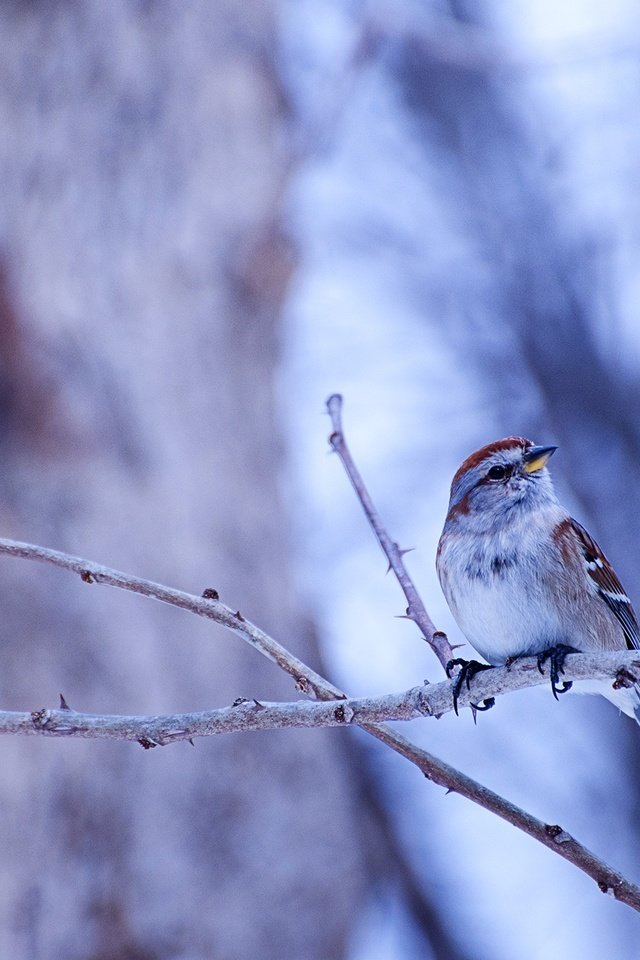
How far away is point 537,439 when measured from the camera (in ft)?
21.9

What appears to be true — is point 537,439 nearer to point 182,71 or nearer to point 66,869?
point 182,71

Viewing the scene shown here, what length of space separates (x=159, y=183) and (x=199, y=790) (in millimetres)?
A: 2773

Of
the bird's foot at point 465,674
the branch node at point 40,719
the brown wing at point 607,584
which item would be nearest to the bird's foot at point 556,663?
the bird's foot at point 465,674

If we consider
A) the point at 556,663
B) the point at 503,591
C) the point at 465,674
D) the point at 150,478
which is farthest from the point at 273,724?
the point at 150,478

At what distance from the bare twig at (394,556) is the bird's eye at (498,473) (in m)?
0.93

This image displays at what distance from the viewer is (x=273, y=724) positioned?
1958 mm

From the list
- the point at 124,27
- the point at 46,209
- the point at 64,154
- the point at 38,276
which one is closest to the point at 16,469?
the point at 38,276

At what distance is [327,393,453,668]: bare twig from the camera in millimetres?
2398

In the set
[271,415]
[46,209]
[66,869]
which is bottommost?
[66,869]

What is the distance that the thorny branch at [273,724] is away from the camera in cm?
191

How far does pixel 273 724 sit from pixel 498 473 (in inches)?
64.4

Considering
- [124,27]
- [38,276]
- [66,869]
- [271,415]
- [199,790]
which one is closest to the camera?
[66,869]

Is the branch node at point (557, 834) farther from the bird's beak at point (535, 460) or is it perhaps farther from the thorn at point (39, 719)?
the bird's beak at point (535, 460)

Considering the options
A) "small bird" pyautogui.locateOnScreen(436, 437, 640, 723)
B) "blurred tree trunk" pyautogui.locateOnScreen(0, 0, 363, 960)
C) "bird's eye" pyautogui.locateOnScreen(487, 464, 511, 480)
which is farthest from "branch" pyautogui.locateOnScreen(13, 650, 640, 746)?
"blurred tree trunk" pyautogui.locateOnScreen(0, 0, 363, 960)
